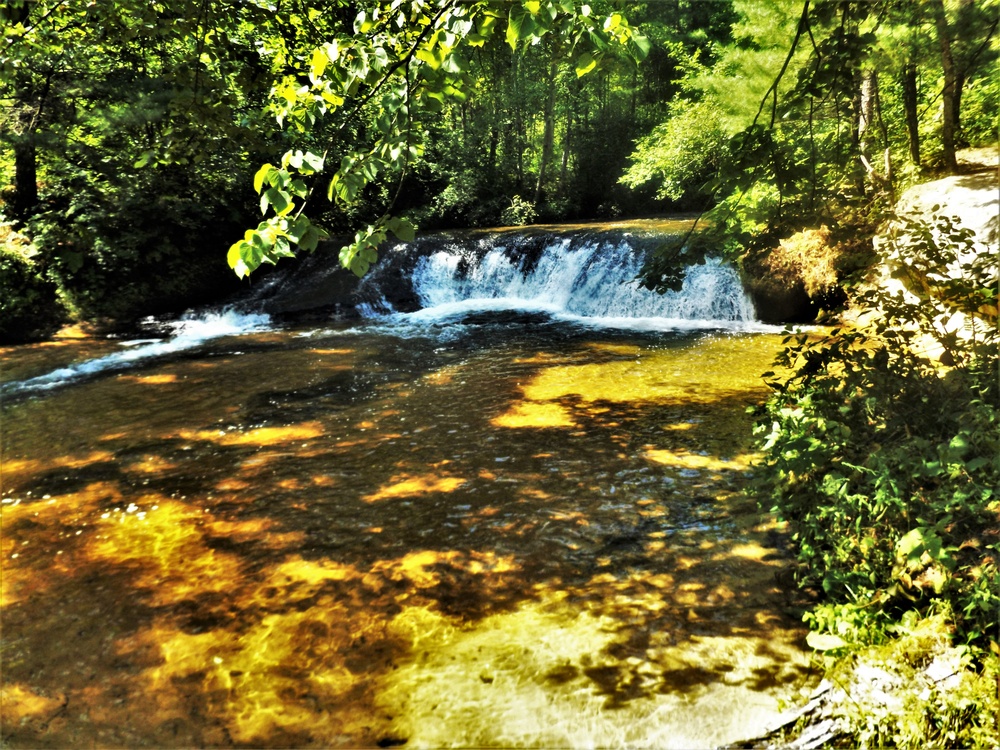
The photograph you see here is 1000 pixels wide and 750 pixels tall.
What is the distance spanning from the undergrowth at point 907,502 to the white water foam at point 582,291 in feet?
22.8

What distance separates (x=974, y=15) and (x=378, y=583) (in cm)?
538

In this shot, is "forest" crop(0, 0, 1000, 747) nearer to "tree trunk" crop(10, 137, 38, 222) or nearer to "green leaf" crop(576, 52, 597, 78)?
"green leaf" crop(576, 52, 597, 78)

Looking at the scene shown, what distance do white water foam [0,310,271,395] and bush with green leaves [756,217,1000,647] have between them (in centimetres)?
1001

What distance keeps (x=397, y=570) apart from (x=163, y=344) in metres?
9.81

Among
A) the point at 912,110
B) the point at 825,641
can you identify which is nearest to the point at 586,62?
the point at 825,641

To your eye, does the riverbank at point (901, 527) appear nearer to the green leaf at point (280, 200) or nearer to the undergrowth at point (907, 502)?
the undergrowth at point (907, 502)

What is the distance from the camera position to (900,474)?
327cm

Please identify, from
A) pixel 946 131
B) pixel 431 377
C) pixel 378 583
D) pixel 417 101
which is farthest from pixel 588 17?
pixel 946 131

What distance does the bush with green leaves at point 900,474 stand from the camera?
287 centimetres

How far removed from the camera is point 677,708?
312cm

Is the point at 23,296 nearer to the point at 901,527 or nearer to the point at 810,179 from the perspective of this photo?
the point at 810,179

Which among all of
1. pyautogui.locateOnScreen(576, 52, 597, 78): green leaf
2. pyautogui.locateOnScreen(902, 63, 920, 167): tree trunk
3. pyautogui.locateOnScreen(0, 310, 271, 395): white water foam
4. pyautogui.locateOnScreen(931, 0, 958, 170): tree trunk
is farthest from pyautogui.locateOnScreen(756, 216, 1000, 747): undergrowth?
pyautogui.locateOnScreen(0, 310, 271, 395): white water foam

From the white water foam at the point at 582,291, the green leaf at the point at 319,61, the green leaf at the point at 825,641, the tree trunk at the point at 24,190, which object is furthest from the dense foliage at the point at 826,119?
the tree trunk at the point at 24,190

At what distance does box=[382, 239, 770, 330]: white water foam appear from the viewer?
12.3 m
